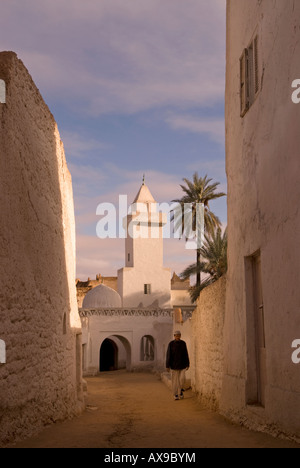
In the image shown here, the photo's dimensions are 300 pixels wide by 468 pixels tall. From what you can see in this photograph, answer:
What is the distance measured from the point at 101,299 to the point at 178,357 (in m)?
22.6

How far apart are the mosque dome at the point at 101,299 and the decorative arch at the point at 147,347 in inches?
114

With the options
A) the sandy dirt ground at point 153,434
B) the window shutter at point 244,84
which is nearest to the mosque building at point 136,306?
the sandy dirt ground at point 153,434

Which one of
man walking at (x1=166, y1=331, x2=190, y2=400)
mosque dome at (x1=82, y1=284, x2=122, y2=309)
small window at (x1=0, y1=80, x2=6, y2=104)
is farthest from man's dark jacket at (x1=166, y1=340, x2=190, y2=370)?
mosque dome at (x1=82, y1=284, x2=122, y2=309)

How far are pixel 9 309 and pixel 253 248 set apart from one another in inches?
135

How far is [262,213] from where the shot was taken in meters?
6.78

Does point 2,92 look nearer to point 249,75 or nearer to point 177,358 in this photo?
point 249,75

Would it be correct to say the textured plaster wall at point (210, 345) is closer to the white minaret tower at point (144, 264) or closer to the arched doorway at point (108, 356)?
the arched doorway at point (108, 356)

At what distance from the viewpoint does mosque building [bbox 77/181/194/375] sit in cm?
3017

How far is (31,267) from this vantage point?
7195 mm

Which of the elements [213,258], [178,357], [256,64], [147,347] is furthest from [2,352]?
[147,347]

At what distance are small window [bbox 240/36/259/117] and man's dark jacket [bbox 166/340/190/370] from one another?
5972 mm

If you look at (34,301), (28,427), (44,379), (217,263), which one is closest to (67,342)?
(44,379)

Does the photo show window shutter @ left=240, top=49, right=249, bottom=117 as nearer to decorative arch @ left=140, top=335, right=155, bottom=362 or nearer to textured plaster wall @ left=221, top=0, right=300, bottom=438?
textured plaster wall @ left=221, top=0, right=300, bottom=438
